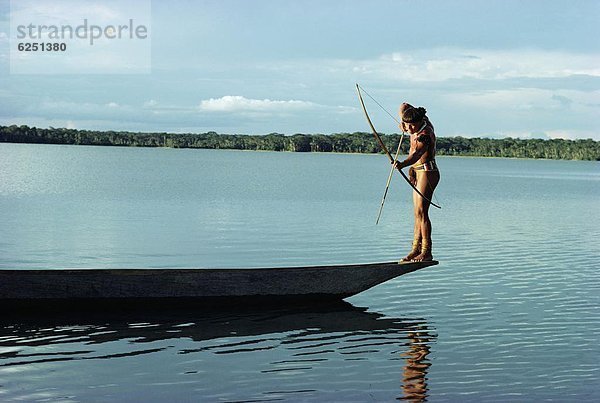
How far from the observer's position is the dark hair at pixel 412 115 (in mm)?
13312

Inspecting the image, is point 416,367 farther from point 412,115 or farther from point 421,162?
point 412,115

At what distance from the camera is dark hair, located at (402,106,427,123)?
43.7ft

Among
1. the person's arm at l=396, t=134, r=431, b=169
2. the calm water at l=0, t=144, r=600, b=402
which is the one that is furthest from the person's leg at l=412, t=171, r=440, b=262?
the calm water at l=0, t=144, r=600, b=402

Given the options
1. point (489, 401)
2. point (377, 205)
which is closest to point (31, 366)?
point (489, 401)

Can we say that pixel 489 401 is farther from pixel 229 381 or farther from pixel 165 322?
pixel 165 322

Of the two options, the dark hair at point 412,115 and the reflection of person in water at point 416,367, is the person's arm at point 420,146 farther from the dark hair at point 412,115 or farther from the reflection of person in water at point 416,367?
the reflection of person in water at point 416,367

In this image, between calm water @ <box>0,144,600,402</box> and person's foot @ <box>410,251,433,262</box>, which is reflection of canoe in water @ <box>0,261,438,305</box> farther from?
calm water @ <box>0,144,600,402</box>

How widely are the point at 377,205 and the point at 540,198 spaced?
14.8m

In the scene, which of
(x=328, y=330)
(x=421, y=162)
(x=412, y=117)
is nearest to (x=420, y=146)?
(x=421, y=162)

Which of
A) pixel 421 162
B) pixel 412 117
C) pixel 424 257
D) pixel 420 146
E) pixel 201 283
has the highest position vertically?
pixel 412 117

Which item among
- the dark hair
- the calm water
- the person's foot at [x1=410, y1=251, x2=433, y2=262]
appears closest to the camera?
the calm water

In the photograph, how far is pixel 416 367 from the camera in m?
10.2

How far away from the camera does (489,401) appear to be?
871cm

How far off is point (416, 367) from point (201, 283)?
4.13 m
